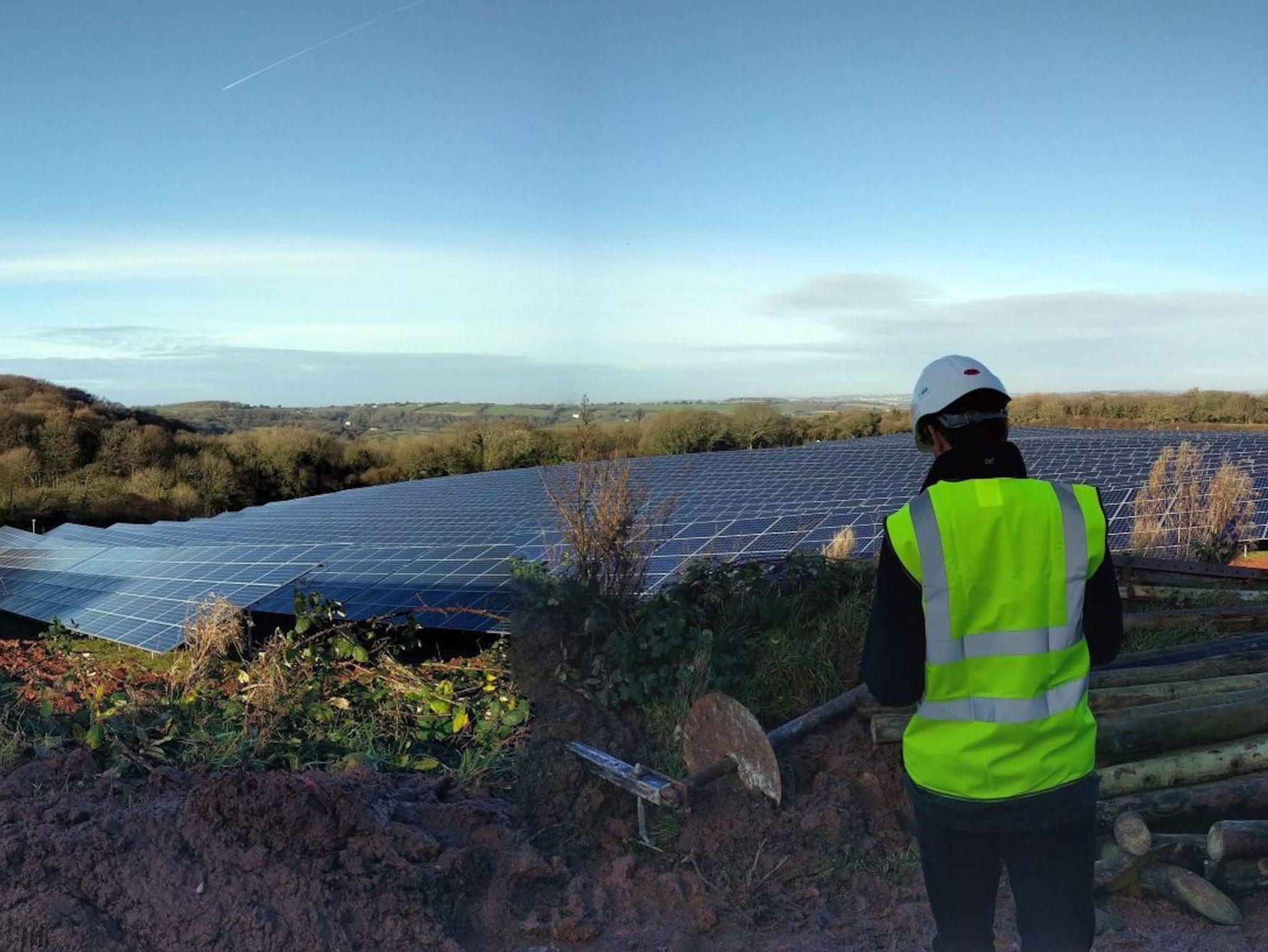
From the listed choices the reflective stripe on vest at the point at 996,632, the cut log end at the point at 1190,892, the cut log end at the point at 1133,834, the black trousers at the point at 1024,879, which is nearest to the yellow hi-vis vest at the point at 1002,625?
the reflective stripe on vest at the point at 996,632

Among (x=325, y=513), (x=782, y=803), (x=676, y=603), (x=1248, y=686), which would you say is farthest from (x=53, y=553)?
(x=1248, y=686)

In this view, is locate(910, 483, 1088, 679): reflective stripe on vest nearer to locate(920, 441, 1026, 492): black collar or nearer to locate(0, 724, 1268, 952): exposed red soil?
locate(920, 441, 1026, 492): black collar

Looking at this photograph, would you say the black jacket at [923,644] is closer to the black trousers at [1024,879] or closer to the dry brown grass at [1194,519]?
the black trousers at [1024,879]

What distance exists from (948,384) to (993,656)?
80 centimetres

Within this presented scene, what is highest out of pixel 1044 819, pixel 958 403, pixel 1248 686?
pixel 958 403

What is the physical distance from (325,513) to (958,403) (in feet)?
68.7

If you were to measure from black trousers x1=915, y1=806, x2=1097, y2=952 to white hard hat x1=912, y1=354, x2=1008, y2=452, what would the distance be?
1239 mm

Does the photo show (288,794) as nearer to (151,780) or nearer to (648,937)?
(151,780)

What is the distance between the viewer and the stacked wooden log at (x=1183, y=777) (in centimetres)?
455

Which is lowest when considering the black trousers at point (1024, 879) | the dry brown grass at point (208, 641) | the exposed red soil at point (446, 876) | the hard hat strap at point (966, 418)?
the exposed red soil at point (446, 876)

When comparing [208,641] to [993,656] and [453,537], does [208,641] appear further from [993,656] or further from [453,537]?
[453,537]

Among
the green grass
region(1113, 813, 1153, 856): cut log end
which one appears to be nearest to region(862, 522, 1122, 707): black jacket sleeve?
region(1113, 813, 1153, 856): cut log end

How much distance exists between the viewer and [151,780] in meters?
5.26

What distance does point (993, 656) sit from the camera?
2814 mm
